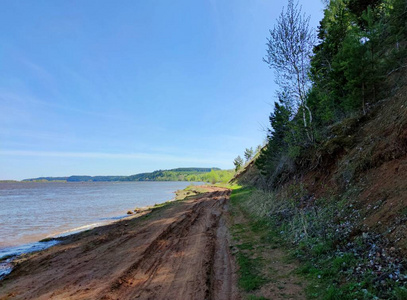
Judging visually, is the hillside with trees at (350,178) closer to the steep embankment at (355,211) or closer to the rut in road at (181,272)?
the steep embankment at (355,211)

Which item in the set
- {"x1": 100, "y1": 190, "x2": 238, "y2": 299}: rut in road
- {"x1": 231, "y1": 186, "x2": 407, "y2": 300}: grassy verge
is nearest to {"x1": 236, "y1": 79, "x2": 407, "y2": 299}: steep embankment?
{"x1": 231, "y1": 186, "x2": 407, "y2": 300}: grassy verge

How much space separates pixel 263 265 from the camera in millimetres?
7027

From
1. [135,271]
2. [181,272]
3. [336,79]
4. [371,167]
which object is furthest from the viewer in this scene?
[336,79]

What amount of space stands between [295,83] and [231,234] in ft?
31.4

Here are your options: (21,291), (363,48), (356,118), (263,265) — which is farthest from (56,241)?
(363,48)

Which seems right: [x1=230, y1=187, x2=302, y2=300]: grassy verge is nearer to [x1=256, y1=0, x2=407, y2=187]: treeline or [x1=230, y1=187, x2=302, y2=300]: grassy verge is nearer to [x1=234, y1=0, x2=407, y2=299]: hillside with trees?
[x1=234, y1=0, x2=407, y2=299]: hillside with trees

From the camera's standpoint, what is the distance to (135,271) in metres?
7.12

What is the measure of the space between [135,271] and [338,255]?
593 cm

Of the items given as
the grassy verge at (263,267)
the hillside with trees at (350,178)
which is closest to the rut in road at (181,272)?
the grassy verge at (263,267)

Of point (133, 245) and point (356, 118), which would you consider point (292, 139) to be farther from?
point (133, 245)

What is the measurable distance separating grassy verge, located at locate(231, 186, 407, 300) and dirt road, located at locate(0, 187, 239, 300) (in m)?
1.09

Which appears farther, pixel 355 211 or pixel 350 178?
pixel 350 178

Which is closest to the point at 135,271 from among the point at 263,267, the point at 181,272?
the point at 181,272

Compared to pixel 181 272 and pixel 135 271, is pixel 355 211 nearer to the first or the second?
pixel 181 272
